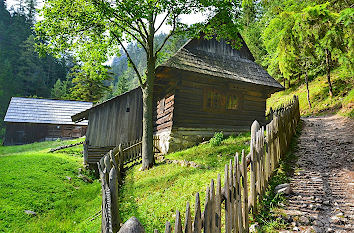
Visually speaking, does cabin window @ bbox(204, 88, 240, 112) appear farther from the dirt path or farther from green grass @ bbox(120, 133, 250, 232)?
the dirt path

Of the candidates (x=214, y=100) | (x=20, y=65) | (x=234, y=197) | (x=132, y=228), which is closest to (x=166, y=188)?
(x=234, y=197)

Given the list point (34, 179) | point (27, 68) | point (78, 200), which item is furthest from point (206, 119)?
point (27, 68)

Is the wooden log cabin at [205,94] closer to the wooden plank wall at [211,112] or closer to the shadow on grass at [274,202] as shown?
the wooden plank wall at [211,112]

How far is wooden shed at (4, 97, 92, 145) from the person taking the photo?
28.4 meters

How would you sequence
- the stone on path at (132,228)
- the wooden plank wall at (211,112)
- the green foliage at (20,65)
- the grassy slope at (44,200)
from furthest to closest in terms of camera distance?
the green foliage at (20,65) → the wooden plank wall at (211,112) → the grassy slope at (44,200) → the stone on path at (132,228)

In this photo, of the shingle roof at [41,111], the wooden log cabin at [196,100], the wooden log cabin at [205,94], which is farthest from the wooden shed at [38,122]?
the wooden log cabin at [205,94]

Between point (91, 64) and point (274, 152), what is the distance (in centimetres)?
1031

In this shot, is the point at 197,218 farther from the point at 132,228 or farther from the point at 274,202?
the point at 274,202

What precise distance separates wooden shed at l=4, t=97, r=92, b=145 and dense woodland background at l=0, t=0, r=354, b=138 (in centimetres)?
704

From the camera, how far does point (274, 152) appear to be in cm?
567

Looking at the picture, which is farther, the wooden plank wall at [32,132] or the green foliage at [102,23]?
the wooden plank wall at [32,132]

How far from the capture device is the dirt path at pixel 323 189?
3318 mm

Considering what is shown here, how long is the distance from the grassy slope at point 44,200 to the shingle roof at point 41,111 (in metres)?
20.9

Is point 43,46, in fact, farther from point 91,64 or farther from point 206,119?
point 206,119
